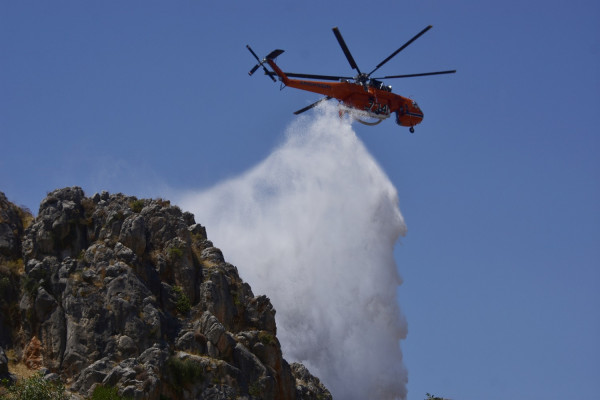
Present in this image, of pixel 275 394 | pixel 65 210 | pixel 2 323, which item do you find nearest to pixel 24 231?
pixel 65 210

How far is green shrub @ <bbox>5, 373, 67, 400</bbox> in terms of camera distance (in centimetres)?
5891

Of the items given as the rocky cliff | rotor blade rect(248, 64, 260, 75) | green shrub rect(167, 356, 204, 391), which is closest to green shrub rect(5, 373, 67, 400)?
the rocky cliff

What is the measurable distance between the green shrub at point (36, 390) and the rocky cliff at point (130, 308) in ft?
12.7

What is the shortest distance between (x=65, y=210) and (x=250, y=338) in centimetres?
1876

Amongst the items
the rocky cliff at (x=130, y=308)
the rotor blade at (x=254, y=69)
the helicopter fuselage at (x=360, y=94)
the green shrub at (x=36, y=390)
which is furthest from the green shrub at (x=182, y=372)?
the helicopter fuselage at (x=360, y=94)

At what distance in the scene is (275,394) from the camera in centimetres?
7369

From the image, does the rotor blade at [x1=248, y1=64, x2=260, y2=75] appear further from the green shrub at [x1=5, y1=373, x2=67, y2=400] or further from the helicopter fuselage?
the green shrub at [x1=5, y1=373, x2=67, y2=400]

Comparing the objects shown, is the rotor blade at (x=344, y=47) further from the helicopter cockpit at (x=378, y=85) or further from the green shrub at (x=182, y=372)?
the green shrub at (x=182, y=372)

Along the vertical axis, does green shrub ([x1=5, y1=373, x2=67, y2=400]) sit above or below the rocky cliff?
below

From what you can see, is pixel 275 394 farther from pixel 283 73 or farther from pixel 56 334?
pixel 283 73

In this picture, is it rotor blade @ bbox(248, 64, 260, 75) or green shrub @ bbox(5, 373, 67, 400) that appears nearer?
green shrub @ bbox(5, 373, 67, 400)

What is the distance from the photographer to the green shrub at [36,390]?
2319 inches

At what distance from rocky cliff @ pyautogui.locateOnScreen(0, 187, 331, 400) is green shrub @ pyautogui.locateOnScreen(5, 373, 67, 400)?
3880 mm

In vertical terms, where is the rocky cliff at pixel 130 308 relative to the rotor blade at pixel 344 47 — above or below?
below
